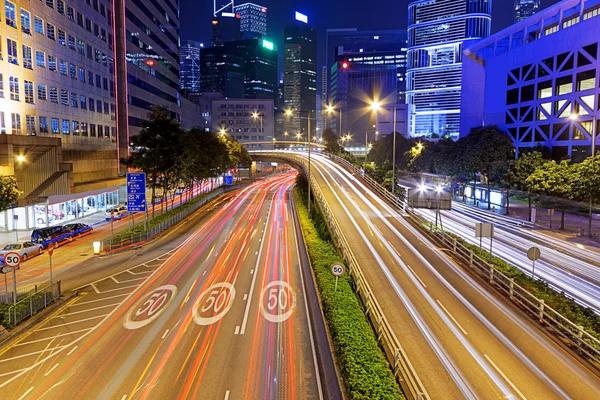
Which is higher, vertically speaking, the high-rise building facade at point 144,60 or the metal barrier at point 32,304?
the high-rise building facade at point 144,60

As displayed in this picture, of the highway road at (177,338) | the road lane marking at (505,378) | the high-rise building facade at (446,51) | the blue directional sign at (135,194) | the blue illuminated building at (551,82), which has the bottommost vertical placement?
the highway road at (177,338)

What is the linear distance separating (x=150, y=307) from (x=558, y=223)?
150 ft

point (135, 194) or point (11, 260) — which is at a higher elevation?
point (135, 194)

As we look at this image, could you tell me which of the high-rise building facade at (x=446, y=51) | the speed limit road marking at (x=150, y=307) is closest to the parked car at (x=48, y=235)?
the speed limit road marking at (x=150, y=307)

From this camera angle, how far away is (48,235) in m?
35.4

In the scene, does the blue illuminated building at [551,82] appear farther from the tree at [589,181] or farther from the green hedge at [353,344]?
the green hedge at [353,344]

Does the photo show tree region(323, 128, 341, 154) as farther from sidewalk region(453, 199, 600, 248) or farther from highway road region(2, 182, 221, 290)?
highway road region(2, 182, 221, 290)

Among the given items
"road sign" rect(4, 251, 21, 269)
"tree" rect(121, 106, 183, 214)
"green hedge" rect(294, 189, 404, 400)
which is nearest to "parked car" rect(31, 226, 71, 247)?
"tree" rect(121, 106, 183, 214)

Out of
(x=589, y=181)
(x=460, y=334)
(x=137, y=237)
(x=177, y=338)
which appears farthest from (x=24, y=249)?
(x=589, y=181)

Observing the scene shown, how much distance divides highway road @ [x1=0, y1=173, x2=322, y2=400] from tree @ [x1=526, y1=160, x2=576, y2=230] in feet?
100

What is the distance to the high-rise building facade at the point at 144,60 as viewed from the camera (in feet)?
211

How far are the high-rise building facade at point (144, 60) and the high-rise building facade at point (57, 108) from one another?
10.6ft

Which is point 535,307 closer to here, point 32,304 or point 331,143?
point 32,304

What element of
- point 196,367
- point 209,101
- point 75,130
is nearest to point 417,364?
point 196,367
